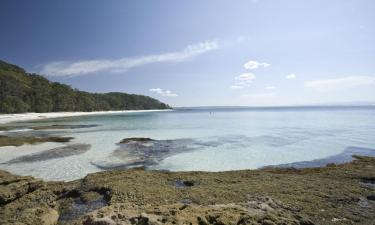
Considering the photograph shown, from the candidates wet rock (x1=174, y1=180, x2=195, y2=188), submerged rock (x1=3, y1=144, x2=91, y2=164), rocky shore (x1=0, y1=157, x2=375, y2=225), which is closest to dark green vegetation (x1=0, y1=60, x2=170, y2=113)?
submerged rock (x1=3, y1=144, x2=91, y2=164)

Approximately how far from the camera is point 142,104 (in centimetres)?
17738

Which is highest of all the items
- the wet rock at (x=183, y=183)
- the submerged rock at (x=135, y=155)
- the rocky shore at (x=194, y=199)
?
Answer: the rocky shore at (x=194, y=199)

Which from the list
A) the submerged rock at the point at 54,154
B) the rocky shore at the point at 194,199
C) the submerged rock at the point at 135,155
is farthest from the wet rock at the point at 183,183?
the submerged rock at the point at 54,154

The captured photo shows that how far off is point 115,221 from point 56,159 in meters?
12.6

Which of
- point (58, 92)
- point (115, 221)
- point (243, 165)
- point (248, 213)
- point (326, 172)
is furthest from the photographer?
point (58, 92)

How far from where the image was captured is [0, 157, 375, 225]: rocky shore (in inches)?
220

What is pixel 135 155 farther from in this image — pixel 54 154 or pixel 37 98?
pixel 37 98

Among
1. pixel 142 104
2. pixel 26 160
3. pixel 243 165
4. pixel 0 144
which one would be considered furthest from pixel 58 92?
pixel 243 165

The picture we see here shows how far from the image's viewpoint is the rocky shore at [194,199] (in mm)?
5598

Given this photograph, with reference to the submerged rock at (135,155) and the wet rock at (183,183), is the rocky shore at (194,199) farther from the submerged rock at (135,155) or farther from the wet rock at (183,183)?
the submerged rock at (135,155)

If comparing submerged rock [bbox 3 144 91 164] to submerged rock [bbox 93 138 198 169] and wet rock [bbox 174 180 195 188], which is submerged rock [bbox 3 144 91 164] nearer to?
submerged rock [bbox 93 138 198 169]

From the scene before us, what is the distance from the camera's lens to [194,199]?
25.1ft

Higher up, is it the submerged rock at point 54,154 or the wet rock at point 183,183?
the wet rock at point 183,183

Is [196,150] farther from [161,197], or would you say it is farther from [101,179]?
[161,197]
